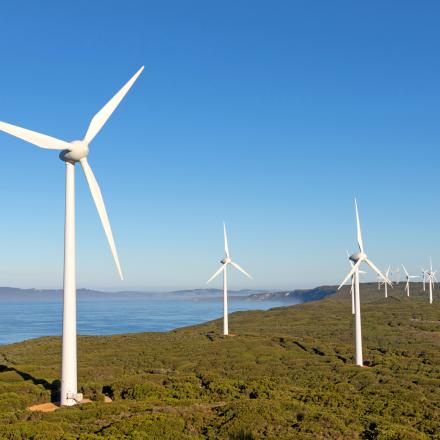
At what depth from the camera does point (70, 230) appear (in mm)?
27797

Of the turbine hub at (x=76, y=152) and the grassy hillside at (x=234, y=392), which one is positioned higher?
the turbine hub at (x=76, y=152)

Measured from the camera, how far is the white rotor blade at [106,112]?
3025 cm

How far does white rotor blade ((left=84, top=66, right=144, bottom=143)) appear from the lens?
30.3 meters

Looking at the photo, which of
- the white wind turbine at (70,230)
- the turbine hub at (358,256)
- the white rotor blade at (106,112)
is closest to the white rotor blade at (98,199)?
the white wind turbine at (70,230)

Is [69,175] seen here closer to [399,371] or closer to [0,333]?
[399,371]

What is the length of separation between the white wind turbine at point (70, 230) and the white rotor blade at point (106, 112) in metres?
0.52

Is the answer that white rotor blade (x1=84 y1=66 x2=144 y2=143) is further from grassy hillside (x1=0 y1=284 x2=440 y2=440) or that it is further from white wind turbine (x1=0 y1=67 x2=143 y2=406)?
grassy hillside (x1=0 y1=284 x2=440 y2=440)

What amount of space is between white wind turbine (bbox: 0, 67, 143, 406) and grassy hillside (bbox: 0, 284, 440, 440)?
2.25m

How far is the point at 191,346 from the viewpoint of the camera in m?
73.6

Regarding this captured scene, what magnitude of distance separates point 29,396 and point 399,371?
38548 millimetres

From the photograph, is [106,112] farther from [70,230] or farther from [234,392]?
[234,392]

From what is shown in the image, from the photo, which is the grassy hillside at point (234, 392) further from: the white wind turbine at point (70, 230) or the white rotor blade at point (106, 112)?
the white rotor blade at point (106, 112)

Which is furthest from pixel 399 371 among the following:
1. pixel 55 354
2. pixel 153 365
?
pixel 55 354

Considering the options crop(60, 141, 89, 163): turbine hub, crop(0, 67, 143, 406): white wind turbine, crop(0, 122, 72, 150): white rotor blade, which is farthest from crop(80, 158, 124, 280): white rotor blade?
crop(0, 122, 72, 150): white rotor blade
